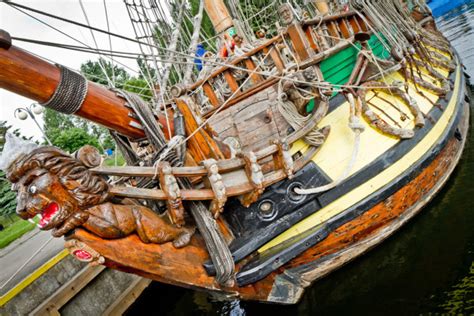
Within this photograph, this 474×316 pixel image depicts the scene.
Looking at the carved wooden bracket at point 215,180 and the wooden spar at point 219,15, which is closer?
the carved wooden bracket at point 215,180

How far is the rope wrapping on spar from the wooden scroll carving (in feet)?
1.31

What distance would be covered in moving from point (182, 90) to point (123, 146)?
81 cm

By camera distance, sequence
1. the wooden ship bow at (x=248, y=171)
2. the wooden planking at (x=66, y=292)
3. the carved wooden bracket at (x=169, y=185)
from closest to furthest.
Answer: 1. the wooden ship bow at (x=248, y=171)
2. the carved wooden bracket at (x=169, y=185)
3. the wooden planking at (x=66, y=292)

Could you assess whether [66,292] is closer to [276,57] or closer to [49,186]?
[49,186]

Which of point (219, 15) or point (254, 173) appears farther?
point (219, 15)

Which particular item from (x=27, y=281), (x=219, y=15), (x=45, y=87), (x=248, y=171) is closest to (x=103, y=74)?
(x=219, y=15)

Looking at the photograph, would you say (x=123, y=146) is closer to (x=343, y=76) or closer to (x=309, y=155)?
(x=309, y=155)

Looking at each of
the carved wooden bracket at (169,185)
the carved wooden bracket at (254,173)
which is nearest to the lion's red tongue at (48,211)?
the carved wooden bracket at (169,185)

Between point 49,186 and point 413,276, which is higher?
point 49,186

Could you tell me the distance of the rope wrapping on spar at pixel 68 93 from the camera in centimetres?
252

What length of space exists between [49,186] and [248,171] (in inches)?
62.3

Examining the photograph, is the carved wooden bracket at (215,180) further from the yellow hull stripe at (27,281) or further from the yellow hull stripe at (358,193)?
the yellow hull stripe at (27,281)

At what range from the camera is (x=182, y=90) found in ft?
10.3

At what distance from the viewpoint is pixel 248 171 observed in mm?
3086
